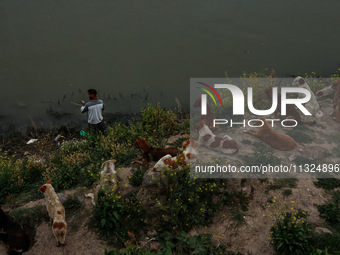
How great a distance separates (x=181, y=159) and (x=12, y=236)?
388 cm

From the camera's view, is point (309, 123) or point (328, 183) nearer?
point (328, 183)

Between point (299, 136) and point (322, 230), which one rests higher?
point (299, 136)

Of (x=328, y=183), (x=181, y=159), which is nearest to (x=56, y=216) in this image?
(x=181, y=159)

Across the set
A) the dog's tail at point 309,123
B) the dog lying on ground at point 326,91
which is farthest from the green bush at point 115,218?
the dog lying on ground at point 326,91

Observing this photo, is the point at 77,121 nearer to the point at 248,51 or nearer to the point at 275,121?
the point at 275,121

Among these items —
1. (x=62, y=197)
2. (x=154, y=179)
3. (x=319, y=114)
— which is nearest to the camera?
(x=154, y=179)

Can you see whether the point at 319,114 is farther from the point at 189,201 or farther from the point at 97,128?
the point at 97,128

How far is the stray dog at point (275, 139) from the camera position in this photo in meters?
8.56

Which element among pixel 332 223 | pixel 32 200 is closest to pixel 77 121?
pixel 32 200

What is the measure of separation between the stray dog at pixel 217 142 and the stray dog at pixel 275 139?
3.42 feet

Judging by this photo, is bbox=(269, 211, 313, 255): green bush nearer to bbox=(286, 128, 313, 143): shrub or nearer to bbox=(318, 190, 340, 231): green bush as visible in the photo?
bbox=(318, 190, 340, 231): green bush

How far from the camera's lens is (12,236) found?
620 centimetres

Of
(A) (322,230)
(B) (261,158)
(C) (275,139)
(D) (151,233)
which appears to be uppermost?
(C) (275,139)

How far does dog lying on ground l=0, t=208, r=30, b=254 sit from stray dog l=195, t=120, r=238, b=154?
4.95 meters
